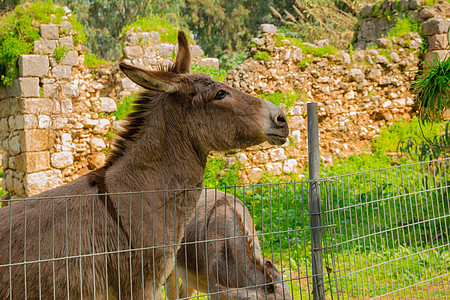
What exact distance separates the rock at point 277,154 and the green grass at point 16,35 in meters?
5.23

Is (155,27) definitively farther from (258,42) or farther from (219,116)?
(219,116)

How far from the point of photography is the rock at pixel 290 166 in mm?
9914

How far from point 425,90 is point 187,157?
3.77 m

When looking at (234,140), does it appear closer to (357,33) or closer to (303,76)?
(303,76)

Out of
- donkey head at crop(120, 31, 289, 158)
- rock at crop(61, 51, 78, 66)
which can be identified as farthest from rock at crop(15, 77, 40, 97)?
donkey head at crop(120, 31, 289, 158)

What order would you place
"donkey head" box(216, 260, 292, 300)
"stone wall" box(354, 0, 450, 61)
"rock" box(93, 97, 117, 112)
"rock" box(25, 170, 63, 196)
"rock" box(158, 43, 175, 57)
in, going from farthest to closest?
"stone wall" box(354, 0, 450, 61)
"rock" box(158, 43, 175, 57)
"rock" box(93, 97, 117, 112)
"rock" box(25, 170, 63, 196)
"donkey head" box(216, 260, 292, 300)

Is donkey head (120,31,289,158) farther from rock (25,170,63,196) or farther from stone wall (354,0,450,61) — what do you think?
stone wall (354,0,450,61)

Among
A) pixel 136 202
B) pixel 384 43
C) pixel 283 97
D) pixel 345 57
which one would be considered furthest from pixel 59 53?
pixel 384 43

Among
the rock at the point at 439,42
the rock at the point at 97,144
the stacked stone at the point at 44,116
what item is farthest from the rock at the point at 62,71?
the rock at the point at 439,42

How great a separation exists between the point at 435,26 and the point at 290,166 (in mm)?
5481

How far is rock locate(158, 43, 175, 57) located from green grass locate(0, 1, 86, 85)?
260cm

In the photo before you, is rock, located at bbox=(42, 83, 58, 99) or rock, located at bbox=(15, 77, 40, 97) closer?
rock, located at bbox=(15, 77, 40, 97)

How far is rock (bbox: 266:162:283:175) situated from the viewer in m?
9.73

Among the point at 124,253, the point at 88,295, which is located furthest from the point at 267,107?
the point at 88,295
